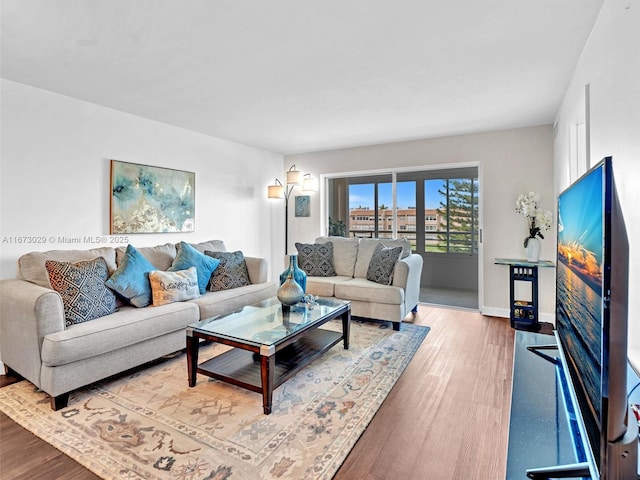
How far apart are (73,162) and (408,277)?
137 inches

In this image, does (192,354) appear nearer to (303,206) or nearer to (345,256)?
(345,256)

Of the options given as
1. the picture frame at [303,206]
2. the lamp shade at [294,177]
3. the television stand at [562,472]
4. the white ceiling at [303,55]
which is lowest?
the television stand at [562,472]

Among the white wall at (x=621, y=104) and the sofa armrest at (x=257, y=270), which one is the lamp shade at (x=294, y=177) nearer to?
the sofa armrest at (x=257, y=270)

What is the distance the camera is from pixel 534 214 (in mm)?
3979

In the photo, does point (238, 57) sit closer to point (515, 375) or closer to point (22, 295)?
point (22, 295)

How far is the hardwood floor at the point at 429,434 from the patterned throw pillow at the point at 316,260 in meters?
1.73

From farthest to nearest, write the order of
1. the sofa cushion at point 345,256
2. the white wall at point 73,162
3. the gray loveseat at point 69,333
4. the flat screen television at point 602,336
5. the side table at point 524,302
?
the sofa cushion at point 345,256, the side table at point 524,302, the white wall at point 73,162, the gray loveseat at point 69,333, the flat screen television at point 602,336

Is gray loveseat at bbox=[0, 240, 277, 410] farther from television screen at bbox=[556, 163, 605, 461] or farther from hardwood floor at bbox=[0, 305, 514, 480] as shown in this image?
television screen at bbox=[556, 163, 605, 461]

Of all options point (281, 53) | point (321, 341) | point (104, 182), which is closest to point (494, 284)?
point (321, 341)

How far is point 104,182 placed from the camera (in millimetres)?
3473

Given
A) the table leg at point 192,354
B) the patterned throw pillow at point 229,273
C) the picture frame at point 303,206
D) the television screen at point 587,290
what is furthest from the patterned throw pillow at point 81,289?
the picture frame at point 303,206

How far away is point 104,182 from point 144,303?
139 centimetres

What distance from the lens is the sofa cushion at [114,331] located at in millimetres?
2168

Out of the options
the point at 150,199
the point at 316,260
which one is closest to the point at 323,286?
the point at 316,260
